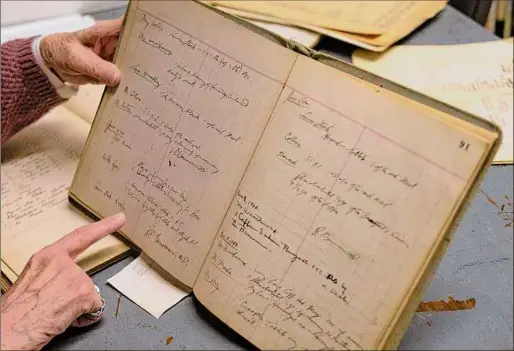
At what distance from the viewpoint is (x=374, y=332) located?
552mm

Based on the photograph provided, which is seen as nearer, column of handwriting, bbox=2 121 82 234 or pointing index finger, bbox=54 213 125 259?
pointing index finger, bbox=54 213 125 259

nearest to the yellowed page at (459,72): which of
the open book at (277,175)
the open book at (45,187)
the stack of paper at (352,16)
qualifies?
Answer: the stack of paper at (352,16)

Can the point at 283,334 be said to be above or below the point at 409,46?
below

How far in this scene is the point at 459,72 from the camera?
3.33 feet

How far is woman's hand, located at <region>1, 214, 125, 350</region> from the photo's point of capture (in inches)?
23.9

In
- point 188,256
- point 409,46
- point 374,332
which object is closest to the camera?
point 374,332

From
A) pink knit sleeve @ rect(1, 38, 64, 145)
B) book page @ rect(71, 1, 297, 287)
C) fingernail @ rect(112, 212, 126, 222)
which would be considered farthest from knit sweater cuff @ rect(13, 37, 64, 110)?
fingernail @ rect(112, 212, 126, 222)

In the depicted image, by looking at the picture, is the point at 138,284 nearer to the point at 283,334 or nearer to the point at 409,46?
the point at 283,334

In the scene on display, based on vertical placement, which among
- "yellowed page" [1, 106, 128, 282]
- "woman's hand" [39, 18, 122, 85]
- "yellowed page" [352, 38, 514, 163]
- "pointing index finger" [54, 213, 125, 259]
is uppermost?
"yellowed page" [352, 38, 514, 163]

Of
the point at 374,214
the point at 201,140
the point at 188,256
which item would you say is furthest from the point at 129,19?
the point at 374,214

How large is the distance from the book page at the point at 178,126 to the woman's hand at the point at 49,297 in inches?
→ 3.4

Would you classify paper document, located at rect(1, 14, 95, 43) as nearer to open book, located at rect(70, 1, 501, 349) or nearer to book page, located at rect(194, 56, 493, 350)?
open book, located at rect(70, 1, 501, 349)

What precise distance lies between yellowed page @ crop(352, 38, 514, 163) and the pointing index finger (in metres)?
0.55

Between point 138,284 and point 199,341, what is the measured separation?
0.37 feet
